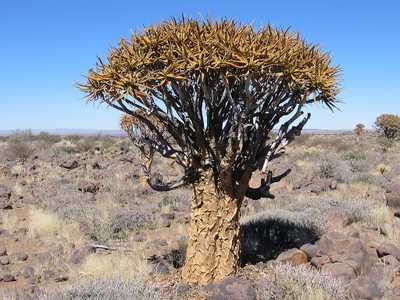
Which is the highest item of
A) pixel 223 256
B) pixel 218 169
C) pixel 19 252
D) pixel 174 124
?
pixel 174 124

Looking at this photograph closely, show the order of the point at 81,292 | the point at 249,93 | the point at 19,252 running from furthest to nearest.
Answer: the point at 19,252, the point at 249,93, the point at 81,292

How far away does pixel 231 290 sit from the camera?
539 cm

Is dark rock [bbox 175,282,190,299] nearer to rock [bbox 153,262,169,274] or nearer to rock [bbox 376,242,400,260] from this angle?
rock [bbox 153,262,169,274]

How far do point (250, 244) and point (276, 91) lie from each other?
283cm

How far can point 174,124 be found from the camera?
19.8ft

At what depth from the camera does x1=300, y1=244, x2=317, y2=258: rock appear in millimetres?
6891

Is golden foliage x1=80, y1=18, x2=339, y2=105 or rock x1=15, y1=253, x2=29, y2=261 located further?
rock x1=15, y1=253, x2=29, y2=261

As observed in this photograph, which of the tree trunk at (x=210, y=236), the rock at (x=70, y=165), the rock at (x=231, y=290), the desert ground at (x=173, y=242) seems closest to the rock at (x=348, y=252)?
the desert ground at (x=173, y=242)

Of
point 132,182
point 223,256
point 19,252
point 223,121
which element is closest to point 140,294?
point 223,256

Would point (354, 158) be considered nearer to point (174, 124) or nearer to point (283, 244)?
point (283, 244)

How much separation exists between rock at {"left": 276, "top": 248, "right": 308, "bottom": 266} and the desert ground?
15mm

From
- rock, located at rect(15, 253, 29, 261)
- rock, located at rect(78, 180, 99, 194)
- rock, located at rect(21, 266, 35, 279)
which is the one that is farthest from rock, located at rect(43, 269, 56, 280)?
rock, located at rect(78, 180, 99, 194)

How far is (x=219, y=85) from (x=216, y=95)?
13 centimetres

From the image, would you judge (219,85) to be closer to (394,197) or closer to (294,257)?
Result: (294,257)
